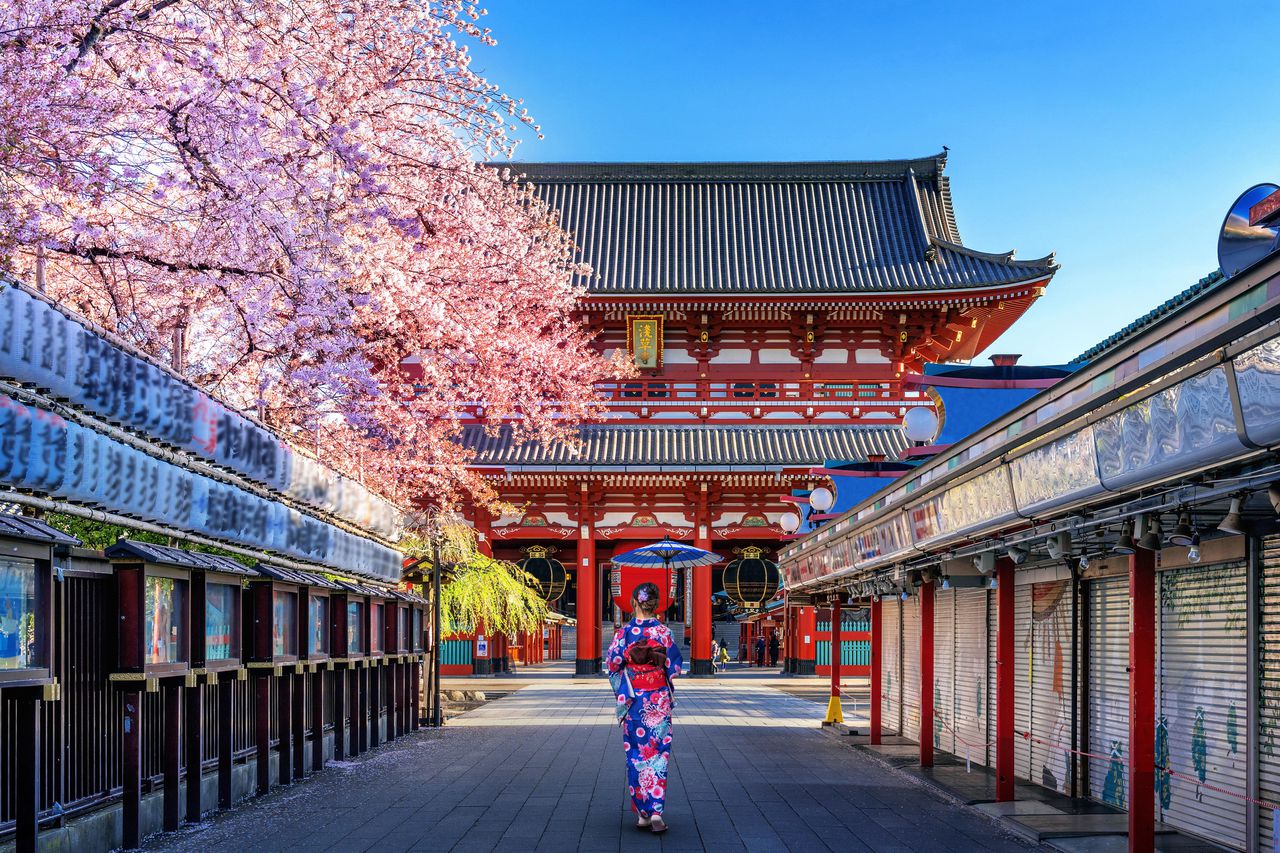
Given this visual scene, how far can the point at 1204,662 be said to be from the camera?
8609 mm

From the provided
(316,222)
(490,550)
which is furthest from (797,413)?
(316,222)

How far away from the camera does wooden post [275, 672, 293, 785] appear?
11484mm

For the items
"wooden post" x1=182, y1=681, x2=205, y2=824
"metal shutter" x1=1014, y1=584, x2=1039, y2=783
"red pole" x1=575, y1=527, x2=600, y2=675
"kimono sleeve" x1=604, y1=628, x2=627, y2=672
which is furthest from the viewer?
"red pole" x1=575, y1=527, x2=600, y2=675

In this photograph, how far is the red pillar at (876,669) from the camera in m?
16.6

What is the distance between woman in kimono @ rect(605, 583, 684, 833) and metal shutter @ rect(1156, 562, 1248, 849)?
3410 millimetres

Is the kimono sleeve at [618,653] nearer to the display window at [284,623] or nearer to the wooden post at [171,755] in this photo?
the display window at [284,623]

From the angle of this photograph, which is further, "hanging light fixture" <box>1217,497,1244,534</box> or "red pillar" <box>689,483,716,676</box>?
"red pillar" <box>689,483,716,676</box>

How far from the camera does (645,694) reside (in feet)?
32.8

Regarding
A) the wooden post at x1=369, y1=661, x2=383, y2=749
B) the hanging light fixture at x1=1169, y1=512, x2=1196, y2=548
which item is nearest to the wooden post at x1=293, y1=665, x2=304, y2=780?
the wooden post at x1=369, y1=661, x2=383, y2=749

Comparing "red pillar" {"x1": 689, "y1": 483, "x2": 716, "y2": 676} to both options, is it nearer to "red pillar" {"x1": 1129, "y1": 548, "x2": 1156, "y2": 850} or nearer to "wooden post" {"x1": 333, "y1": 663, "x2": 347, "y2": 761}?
"wooden post" {"x1": 333, "y1": 663, "x2": 347, "y2": 761}

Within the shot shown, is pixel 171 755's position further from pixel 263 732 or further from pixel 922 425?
pixel 922 425

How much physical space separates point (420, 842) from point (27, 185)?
590 cm

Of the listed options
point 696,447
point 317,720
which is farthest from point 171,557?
point 696,447

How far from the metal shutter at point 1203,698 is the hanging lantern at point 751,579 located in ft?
79.2
